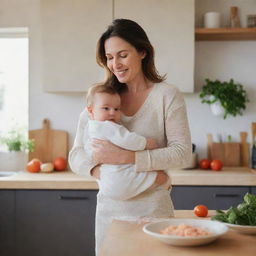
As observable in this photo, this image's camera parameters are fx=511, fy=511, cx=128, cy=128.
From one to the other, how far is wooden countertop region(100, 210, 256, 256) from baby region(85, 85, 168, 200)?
10.7 inches

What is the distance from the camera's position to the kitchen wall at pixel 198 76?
4074mm

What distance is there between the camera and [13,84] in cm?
436

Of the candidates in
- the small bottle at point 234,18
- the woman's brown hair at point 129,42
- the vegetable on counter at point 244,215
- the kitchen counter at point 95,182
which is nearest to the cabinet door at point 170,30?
the small bottle at point 234,18

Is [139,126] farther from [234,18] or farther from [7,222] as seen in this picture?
[234,18]

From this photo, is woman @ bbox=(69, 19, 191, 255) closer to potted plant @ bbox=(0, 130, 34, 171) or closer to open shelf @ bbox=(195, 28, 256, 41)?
open shelf @ bbox=(195, 28, 256, 41)

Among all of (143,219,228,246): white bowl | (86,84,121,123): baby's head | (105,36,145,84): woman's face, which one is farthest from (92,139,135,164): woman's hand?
(143,219,228,246): white bowl

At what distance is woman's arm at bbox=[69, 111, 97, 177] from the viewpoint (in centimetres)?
214

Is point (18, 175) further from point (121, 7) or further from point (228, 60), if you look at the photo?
point (228, 60)

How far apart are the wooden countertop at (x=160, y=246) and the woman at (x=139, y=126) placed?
0.31 m

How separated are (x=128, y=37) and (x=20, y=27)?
2241 mm

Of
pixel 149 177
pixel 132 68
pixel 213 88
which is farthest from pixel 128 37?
pixel 213 88

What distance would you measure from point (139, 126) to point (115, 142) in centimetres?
13

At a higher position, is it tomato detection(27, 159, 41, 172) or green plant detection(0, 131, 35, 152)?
green plant detection(0, 131, 35, 152)

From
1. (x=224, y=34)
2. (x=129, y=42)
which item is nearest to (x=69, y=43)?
(x=224, y=34)
